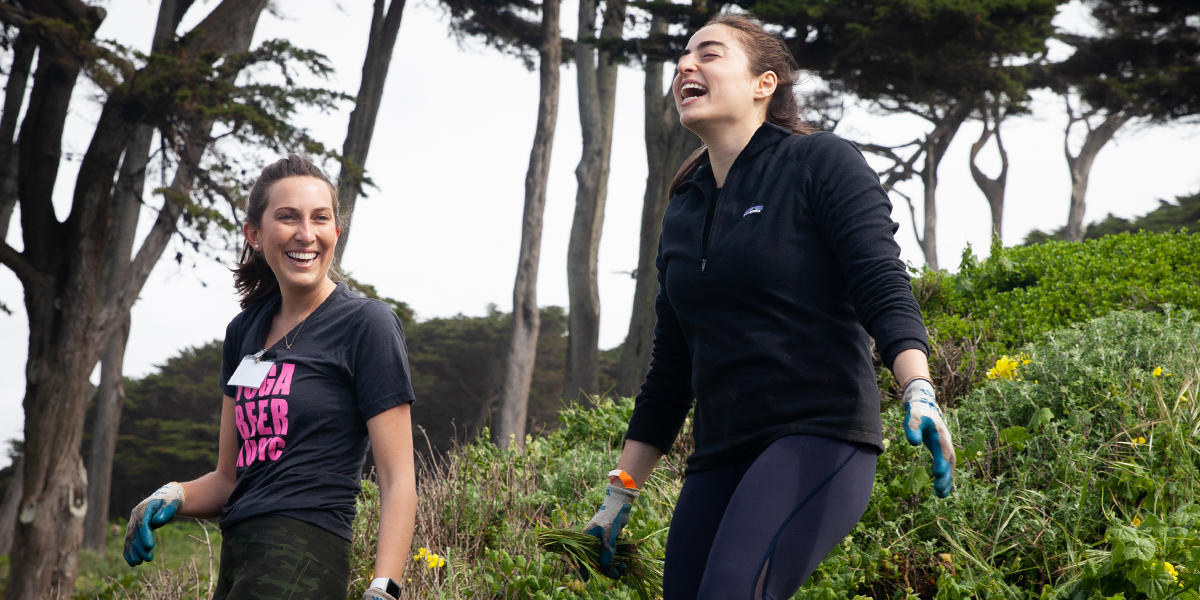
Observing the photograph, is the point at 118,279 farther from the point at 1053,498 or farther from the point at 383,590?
the point at 383,590

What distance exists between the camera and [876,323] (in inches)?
82.4

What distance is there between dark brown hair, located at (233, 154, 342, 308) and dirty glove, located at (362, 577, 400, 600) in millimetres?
923

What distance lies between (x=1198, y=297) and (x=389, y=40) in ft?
39.1

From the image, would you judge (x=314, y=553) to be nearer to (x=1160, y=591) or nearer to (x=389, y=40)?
(x=1160, y=591)

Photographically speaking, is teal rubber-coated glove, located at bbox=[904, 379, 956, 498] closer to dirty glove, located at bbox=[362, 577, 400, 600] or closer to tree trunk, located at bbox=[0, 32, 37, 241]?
dirty glove, located at bbox=[362, 577, 400, 600]

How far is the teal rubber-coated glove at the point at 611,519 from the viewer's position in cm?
269

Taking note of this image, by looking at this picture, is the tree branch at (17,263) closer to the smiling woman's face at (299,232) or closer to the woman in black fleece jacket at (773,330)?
the smiling woman's face at (299,232)

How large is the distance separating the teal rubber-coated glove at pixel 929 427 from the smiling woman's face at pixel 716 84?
87cm

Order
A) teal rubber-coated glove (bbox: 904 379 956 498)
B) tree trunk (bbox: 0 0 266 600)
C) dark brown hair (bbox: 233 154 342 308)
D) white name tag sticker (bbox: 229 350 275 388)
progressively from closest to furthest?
1. teal rubber-coated glove (bbox: 904 379 956 498)
2. white name tag sticker (bbox: 229 350 275 388)
3. dark brown hair (bbox: 233 154 342 308)
4. tree trunk (bbox: 0 0 266 600)

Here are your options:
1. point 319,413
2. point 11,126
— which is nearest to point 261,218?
point 319,413

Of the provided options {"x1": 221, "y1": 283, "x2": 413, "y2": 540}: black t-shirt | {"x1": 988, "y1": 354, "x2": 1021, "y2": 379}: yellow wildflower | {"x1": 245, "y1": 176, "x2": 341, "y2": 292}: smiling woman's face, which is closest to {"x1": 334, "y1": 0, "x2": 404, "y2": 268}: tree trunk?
{"x1": 988, "y1": 354, "x2": 1021, "y2": 379}: yellow wildflower

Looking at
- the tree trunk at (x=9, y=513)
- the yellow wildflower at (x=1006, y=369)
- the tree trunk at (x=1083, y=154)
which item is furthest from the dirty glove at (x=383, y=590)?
the tree trunk at (x=1083, y=154)

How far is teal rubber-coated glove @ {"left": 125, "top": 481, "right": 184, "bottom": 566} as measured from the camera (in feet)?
8.63

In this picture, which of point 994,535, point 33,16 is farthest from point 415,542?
point 33,16
